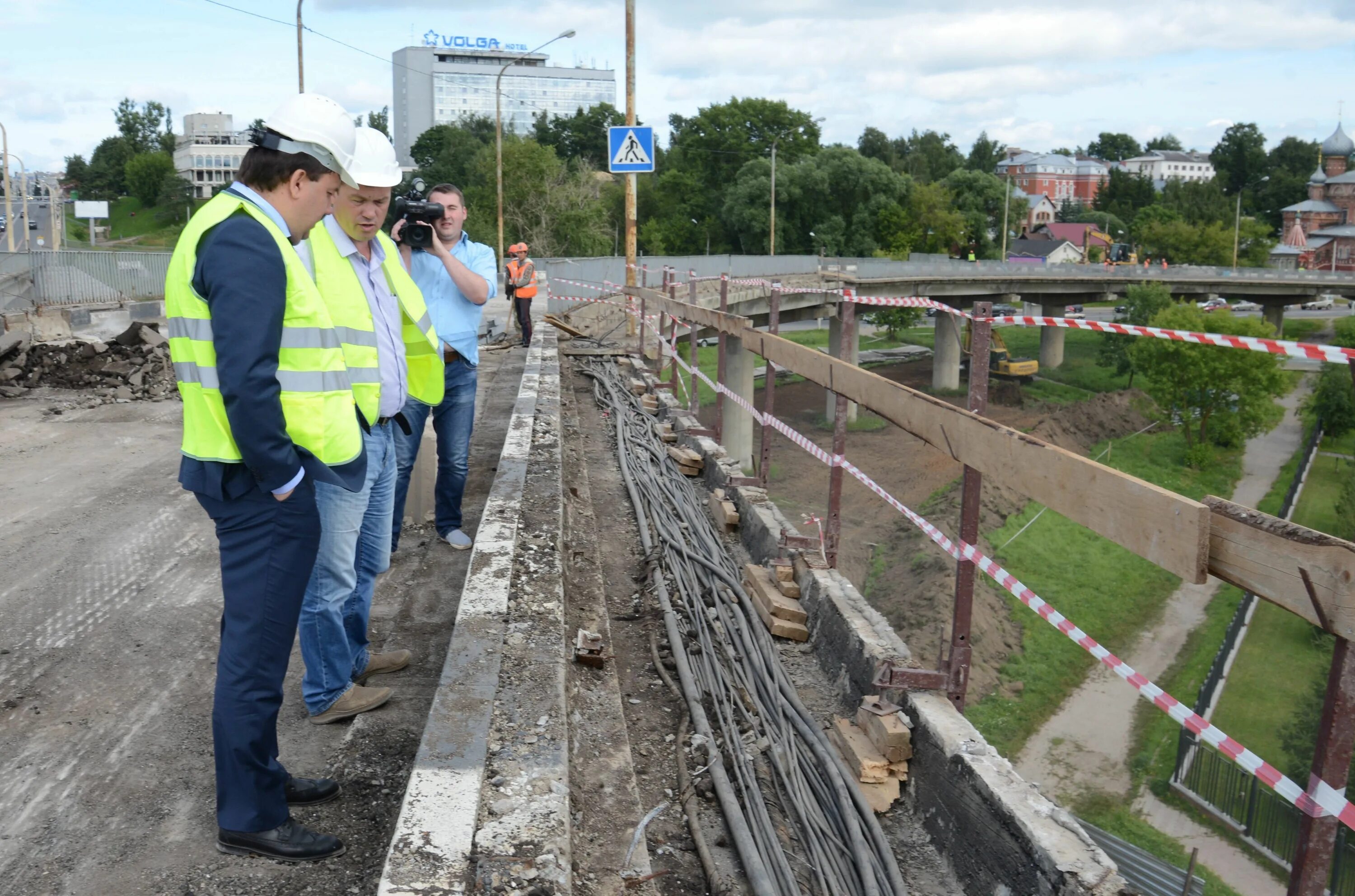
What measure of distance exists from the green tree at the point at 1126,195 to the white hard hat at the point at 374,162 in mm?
130669

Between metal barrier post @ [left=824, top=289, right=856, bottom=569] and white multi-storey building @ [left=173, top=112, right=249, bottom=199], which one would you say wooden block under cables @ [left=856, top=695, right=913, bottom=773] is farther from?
white multi-storey building @ [left=173, top=112, right=249, bottom=199]

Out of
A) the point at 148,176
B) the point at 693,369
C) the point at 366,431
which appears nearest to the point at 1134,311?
the point at 693,369

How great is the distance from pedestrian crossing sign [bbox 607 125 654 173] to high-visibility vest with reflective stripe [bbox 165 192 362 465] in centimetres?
1310

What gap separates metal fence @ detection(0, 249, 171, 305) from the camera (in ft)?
58.5

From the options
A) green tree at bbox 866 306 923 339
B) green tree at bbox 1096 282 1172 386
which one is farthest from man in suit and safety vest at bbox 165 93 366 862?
green tree at bbox 866 306 923 339

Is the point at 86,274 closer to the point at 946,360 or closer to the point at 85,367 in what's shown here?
the point at 85,367

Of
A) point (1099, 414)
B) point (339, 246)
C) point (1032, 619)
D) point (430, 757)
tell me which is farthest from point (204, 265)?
point (1099, 414)

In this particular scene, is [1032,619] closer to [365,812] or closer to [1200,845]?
[1200,845]

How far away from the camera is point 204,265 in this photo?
2678 millimetres

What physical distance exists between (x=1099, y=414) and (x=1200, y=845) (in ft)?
113

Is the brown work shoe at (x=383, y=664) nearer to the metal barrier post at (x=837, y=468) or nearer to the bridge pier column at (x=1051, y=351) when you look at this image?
the metal barrier post at (x=837, y=468)

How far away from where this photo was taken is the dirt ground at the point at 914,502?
2591 cm

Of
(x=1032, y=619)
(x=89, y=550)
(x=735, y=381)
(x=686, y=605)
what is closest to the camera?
(x=686, y=605)

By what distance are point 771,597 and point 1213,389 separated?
5160cm
